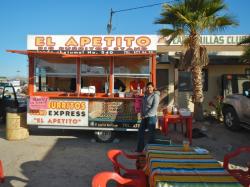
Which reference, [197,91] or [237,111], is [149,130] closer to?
[237,111]

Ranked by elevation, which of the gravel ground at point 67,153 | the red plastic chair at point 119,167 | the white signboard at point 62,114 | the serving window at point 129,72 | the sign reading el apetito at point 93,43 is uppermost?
the sign reading el apetito at point 93,43

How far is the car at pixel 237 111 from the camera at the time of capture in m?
9.73

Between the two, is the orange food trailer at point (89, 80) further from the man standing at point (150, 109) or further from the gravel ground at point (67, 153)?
the man standing at point (150, 109)

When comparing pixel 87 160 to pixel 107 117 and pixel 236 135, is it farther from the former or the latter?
pixel 236 135

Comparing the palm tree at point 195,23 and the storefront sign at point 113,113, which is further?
the palm tree at point 195,23

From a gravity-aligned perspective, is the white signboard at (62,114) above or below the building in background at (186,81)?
below

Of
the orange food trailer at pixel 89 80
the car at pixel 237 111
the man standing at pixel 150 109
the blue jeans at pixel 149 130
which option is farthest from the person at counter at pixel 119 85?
the car at pixel 237 111

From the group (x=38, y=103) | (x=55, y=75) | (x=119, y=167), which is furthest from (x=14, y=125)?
(x=119, y=167)

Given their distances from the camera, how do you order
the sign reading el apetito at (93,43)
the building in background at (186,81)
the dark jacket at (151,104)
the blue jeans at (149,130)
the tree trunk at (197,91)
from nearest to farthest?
the dark jacket at (151,104) → the blue jeans at (149,130) → the sign reading el apetito at (93,43) → the tree trunk at (197,91) → the building in background at (186,81)

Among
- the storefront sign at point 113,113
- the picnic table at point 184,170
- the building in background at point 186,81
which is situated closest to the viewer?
the picnic table at point 184,170

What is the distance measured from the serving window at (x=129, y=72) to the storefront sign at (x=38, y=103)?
6.66 feet

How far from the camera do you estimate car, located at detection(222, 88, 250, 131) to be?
9.73 meters

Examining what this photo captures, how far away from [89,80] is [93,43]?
43.2 inches

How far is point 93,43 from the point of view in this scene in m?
9.07
